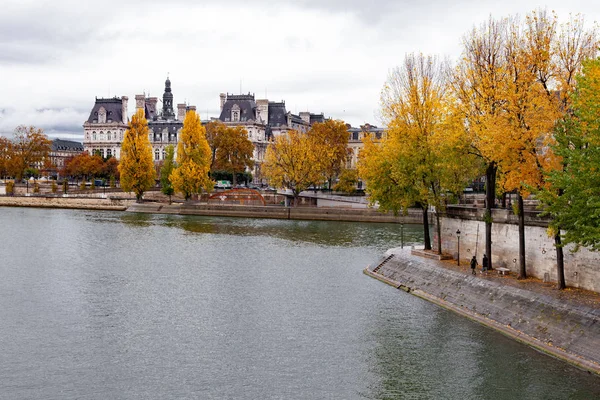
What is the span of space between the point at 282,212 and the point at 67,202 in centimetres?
4355

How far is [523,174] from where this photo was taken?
125 feet

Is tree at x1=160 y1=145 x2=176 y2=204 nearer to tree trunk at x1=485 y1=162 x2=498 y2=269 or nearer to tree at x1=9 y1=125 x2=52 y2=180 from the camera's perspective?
tree at x1=9 y1=125 x2=52 y2=180

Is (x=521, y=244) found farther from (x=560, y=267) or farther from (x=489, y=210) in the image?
(x=489, y=210)

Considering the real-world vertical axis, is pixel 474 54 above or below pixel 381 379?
above

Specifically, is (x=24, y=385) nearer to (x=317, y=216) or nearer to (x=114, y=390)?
(x=114, y=390)

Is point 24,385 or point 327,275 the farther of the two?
point 327,275

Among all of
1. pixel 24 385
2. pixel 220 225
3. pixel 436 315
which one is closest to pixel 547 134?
pixel 436 315

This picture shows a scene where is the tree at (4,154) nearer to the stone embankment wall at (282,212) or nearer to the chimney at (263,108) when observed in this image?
the stone embankment wall at (282,212)

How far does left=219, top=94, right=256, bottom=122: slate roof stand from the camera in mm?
184125

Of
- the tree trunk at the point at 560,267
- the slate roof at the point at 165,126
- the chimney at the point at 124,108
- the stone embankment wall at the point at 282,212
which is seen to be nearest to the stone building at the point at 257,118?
the slate roof at the point at 165,126

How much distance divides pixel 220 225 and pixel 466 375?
65672 mm

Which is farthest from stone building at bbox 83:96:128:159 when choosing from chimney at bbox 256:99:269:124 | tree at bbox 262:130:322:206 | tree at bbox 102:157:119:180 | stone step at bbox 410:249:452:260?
stone step at bbox 410:249:452:260

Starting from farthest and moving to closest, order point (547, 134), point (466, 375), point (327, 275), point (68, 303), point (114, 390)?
point (327, 275)
point (68, 303)
point (547, 134)
point (466, 375)
point (114, 390)

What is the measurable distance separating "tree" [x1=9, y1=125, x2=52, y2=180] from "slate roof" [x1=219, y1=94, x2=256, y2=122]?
1926 inches
